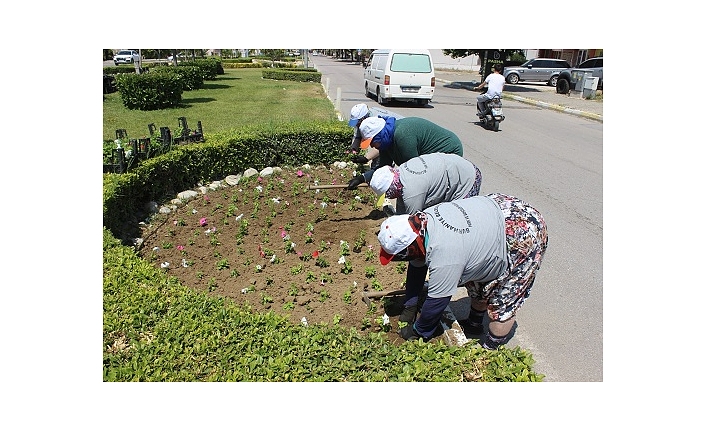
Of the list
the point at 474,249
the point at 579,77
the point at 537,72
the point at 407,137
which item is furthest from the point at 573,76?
the point at 474,249

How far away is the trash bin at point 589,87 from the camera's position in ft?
60.4

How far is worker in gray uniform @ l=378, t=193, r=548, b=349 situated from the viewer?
2.61 m

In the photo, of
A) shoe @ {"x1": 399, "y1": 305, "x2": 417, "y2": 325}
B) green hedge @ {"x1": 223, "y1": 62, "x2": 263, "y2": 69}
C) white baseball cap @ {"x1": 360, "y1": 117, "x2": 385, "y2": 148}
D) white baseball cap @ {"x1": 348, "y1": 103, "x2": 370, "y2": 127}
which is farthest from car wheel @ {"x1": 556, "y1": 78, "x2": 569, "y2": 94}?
green hedge @ {"x1": 223, "y1": 62, "x2": 263, "y2": 69}

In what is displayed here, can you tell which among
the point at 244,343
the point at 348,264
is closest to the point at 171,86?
the point at 348,264

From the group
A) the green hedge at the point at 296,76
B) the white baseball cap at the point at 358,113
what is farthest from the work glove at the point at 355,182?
the green hedge at the point at 296,76

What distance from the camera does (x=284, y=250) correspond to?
482 cm

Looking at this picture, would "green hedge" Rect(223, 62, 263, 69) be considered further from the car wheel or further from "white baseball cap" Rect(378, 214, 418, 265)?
A: "white baseball cap" Rect(378, 214, 418, 265)

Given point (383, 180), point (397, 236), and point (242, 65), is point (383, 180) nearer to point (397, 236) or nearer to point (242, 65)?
point (397, 236)

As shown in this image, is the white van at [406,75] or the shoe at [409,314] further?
the white van at [406,75]

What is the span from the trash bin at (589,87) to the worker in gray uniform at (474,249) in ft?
60.3

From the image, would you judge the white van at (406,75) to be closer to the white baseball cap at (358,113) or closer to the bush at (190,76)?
the bush at (190,76)

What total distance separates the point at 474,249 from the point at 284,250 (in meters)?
2.59

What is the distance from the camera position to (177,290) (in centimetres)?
305

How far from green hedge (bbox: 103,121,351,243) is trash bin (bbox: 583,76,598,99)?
1455 centimetres
